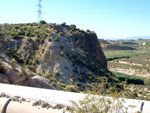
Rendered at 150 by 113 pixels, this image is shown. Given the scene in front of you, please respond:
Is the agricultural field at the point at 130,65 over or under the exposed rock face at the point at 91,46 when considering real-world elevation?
under

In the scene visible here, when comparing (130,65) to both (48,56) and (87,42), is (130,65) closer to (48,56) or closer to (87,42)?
(87,42)

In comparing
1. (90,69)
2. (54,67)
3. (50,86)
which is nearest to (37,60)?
(54,67)

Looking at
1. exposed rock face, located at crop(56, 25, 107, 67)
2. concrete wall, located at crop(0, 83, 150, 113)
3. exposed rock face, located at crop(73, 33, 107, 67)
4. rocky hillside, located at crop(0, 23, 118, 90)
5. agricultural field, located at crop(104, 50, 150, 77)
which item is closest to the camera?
concrete wall, located at crop(0, 83, 150, 113)

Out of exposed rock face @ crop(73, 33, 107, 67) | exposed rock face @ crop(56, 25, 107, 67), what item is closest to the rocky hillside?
exposed rock face @ crop(56, 25, 107, 67)

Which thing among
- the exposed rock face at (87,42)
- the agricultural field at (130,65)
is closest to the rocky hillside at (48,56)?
the exposed rock face at (87,42)

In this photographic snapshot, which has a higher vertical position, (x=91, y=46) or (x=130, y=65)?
(x=91, y=46)

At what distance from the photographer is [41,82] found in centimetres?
1299

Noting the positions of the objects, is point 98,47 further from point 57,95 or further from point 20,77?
point 57,95

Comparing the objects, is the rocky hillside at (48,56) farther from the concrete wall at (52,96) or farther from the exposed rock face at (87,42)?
the concrete wall at (52,96)

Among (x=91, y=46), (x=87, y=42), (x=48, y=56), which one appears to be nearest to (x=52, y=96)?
(x=48, y=56)

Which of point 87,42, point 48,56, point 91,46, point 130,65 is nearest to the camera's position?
point 48,56

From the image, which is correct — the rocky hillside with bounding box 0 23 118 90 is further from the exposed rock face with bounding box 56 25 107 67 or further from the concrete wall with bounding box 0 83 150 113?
the concrete wall with bounding box 0 83 150 113

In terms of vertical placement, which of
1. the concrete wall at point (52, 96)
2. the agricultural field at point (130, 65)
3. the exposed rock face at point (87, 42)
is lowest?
the agricultural field at point (130, 65)

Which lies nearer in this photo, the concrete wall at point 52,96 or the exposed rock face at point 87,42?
the concrete wall at point 52,96
